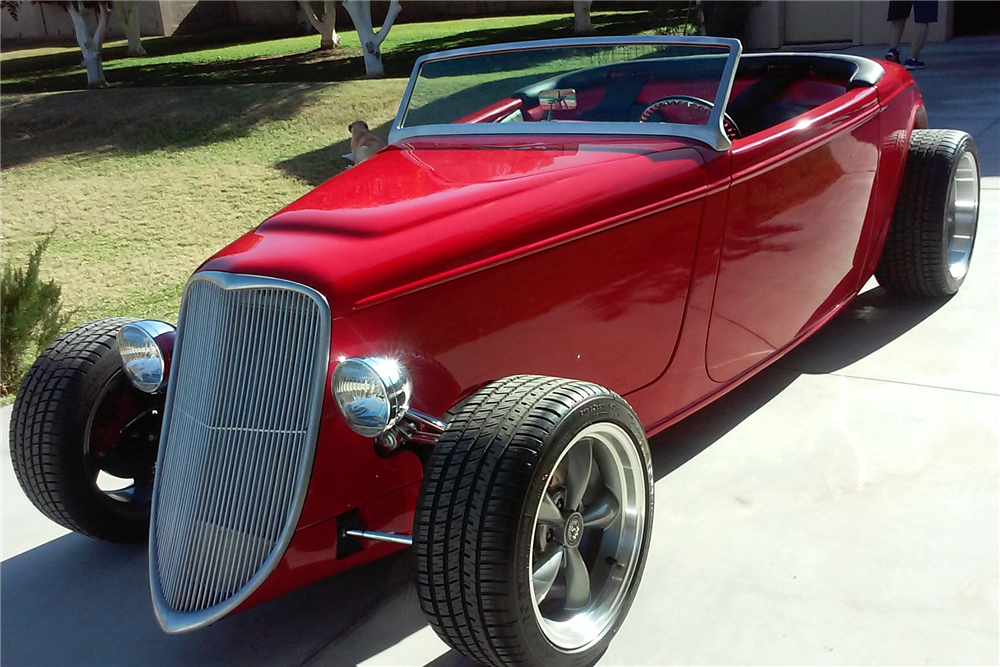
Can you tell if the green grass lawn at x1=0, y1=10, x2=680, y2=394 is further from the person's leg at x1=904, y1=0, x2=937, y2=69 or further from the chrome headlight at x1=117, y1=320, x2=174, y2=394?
the person's leg at x1=904, y1=0, x2=937, y2=69

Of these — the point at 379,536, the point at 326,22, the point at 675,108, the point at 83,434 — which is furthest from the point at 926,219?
the point at 326,22

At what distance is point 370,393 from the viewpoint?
2262 millimetres

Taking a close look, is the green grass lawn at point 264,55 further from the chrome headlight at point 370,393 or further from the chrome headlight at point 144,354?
the chrome headlight at point 370,393

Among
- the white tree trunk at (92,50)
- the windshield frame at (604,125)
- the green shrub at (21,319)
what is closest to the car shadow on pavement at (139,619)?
the windshield frame at (604,125)

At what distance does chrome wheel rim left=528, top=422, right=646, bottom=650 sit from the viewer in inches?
95.9

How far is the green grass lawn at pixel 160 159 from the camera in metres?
7.99

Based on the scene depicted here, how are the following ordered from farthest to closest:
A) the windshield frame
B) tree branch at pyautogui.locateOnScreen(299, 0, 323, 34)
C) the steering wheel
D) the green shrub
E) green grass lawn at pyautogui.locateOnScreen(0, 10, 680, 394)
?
1. tree branch at pyautogui.locateOnScreen(299, 0, 323, 34)
2. green grass lawn at pyautogui.locateOnScreen(0, 10, 680, 394)
3. the green shrub
4. the steering wheel
5. the windshield frame

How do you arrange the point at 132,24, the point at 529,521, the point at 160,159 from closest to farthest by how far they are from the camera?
the point at 529,521, the point at 160,159, the point at 132,24

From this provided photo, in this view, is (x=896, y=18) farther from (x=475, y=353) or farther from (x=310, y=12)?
(x=475, y=353)

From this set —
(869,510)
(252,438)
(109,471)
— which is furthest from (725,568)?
(109,471)

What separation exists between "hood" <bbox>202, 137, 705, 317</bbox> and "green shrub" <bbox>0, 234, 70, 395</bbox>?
259 centimetres

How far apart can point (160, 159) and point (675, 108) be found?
866cm

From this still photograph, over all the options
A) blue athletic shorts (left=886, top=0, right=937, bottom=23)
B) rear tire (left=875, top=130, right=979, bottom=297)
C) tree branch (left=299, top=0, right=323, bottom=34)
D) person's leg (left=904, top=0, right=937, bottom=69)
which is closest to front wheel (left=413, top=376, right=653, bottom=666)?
rear tire (left=875, top=130, right=979, bottom=297)

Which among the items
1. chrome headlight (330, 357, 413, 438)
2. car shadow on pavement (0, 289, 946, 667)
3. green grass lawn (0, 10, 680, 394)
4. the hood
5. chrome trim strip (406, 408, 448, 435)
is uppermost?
the hood
